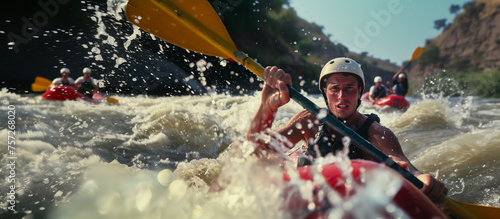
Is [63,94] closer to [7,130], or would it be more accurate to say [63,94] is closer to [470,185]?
[7,130]

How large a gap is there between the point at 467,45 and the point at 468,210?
71.9 m

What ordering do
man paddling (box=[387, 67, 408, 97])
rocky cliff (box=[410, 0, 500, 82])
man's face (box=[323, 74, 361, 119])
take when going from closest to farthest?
1. man's face (box=[323, 74, 361, 119])
2. man paddling (box=[387, 67, 408, 97])
3. rocky cliff (box=[410, 0, 500, 82])

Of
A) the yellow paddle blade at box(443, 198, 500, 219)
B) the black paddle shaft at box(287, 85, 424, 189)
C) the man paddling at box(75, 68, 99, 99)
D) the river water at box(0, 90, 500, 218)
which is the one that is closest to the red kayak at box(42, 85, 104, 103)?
the river water at box(0, 90, 500, 218)

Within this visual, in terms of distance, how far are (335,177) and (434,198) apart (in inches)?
28.9

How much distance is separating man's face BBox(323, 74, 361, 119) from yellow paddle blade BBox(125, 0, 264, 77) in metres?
0.87

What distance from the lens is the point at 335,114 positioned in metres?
2.38

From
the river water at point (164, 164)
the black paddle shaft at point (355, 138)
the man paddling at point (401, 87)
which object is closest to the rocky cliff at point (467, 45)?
the man paddling at point (401, 87)

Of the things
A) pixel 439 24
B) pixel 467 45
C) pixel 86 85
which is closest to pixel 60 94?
pixel 86 85

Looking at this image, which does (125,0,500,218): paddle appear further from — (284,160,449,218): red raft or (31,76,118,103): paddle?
(31,76,118,103): paddle

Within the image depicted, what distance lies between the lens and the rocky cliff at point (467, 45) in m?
55.9

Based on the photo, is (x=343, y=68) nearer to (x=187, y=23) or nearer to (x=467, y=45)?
(x=187, y=23)

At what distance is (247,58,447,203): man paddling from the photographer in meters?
2.06

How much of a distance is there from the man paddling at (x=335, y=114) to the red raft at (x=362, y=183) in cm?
67

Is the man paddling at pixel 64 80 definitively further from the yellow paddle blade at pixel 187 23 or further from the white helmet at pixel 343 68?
the white helmet at pixel 343 68
